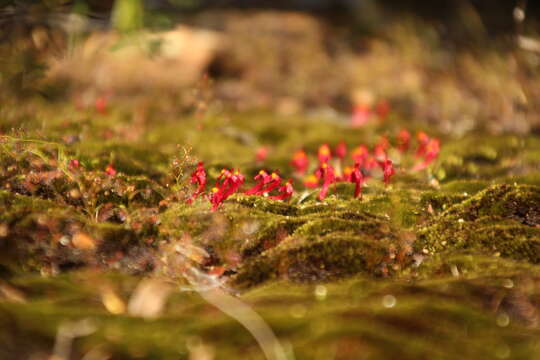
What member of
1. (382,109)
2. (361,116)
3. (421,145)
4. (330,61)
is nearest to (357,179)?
(421,145)

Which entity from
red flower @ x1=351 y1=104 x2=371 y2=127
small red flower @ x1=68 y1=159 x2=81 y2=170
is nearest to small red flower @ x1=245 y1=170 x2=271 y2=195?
small red flower @ x1=68 y1=159 x2=81 y2=170

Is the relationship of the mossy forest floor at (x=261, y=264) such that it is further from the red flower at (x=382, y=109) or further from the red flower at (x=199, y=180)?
the red flower at (x=382, y=109)

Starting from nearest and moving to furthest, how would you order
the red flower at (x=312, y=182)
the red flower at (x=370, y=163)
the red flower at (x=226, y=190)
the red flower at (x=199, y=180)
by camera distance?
the red flower at (x=226, y=190) < the red flower at (x=199, y=180) < the red flower at (x=312, y=182) < the red flower at (x=370, y=163)

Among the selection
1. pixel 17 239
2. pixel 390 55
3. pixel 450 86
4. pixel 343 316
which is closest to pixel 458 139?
→ pixel 450 86

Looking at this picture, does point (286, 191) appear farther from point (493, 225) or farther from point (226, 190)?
point (493, 225)

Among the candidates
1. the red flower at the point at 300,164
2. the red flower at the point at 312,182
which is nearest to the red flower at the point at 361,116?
the red flower at the point at 300,164

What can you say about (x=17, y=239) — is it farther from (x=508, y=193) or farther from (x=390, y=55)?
(x=390, y=55)

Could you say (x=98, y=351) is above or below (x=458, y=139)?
above
